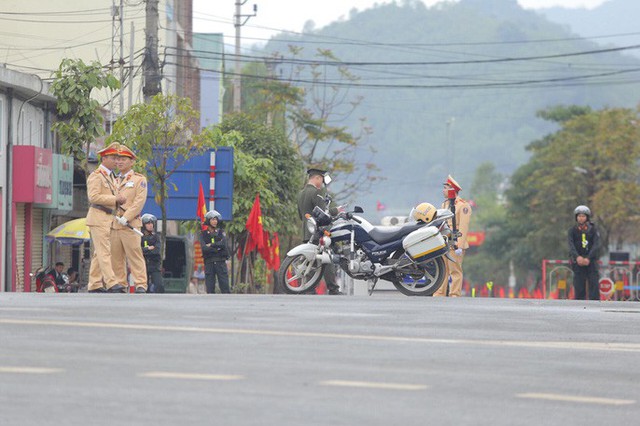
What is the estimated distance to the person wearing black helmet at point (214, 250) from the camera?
29.2 meters

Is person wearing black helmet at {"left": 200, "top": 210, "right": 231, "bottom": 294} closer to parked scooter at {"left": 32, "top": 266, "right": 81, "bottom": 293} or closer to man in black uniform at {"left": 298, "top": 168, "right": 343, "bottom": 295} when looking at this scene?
man in black uniform at {"left": 298, "top": 168, "right": 343, "bottom": 295}

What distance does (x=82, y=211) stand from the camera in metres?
53.1

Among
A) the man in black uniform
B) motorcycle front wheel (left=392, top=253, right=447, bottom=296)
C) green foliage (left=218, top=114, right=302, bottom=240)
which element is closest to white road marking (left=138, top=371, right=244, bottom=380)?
motorcycle front wheel (left=392, top=253, right=447, bottom=296)

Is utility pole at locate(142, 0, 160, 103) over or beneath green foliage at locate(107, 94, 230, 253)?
over

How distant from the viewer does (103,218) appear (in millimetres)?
21016

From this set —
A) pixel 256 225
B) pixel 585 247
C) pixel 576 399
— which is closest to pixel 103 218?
pixel 585 247

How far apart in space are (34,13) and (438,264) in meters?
46.7

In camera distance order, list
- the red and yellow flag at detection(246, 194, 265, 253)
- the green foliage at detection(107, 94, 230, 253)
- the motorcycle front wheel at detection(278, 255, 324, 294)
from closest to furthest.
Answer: the motorcycle front wheel at detection(278, 255, 324, 294) → the green foliage at detection(107, 94, 230, 253) → the red and yellow flag at detection(246, 194, 265, 253)

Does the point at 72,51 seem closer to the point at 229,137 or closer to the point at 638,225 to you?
the point at 229,137

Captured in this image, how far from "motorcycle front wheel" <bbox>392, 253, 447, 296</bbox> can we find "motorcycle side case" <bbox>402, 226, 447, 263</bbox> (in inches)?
10.9

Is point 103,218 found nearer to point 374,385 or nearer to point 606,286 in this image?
point 374,385

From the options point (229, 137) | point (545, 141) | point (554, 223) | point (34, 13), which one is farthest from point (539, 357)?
point (545, 141)

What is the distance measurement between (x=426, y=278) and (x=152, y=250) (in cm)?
819

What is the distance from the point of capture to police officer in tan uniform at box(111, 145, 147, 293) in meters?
21.0
